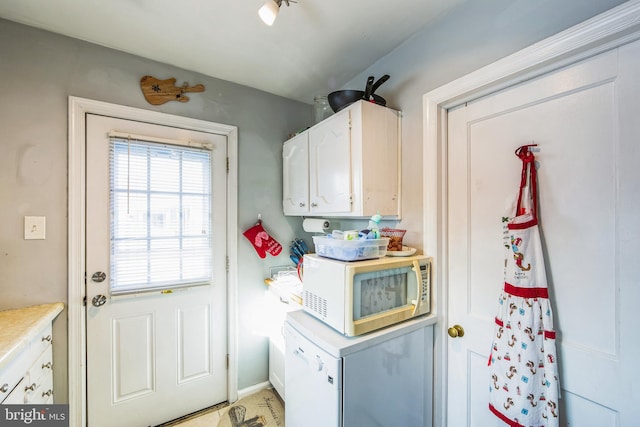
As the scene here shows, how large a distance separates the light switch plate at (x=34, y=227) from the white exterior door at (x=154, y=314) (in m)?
0.19

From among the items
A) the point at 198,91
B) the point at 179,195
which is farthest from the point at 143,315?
the point at 198,91

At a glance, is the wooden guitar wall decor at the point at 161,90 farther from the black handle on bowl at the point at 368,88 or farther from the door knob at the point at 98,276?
the black handle on bowl at the point at 368,88

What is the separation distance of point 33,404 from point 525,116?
102 inches

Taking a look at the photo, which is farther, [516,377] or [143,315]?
[143,315]

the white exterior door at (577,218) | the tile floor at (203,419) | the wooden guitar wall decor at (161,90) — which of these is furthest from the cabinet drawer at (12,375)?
the white exterior door at (577,218)

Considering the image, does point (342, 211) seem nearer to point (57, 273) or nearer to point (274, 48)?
point (274, 48)

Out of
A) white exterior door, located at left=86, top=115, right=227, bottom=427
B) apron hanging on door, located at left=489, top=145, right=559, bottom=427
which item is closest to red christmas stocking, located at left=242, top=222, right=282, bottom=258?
white exterior door, located at left=86, top=115, right=227, bottom=427

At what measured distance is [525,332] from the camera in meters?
0.93

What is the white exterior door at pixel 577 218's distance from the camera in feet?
2.67

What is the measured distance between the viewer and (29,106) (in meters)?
1.36

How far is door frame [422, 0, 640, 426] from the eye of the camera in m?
0.82

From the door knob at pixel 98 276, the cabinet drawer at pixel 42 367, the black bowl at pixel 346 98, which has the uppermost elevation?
the black bowl at pixel 346 98

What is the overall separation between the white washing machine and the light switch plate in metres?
1.48

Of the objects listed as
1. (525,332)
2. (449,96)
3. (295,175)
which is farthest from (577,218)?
(295,175)
